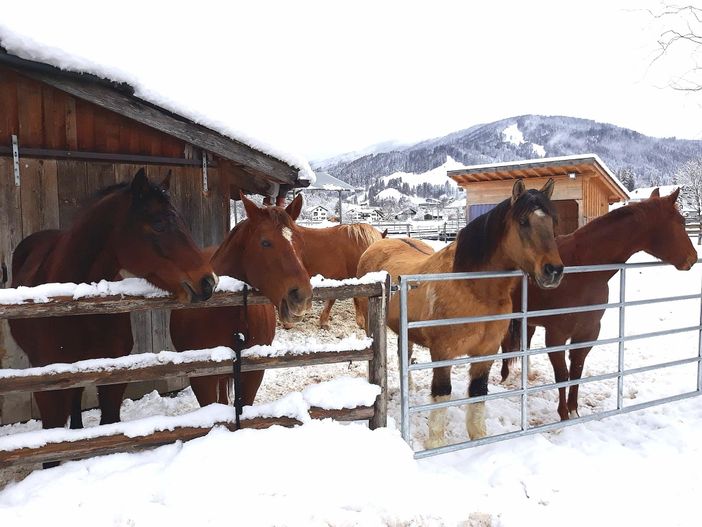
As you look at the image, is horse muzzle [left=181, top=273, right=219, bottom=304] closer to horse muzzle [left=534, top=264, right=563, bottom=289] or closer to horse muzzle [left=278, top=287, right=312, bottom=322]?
horse muzzle [left=278, top=287, right=312, bottom=322]

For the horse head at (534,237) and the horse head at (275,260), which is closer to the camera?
the horse head at (275,260)

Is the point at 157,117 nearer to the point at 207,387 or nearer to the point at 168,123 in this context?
the point at 168,123

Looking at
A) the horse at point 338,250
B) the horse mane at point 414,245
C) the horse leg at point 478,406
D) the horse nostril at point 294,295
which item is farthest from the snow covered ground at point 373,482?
the horse at point 338,250

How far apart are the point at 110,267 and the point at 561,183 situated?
14322 millimetres

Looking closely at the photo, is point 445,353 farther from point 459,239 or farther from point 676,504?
point 676,504

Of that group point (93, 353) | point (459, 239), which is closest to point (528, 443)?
point (459, 239)

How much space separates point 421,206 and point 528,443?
→ 4674 inches

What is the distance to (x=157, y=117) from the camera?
4191 mm

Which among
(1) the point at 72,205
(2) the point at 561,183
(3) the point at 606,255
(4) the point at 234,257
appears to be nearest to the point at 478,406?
(3) the point at 606,255

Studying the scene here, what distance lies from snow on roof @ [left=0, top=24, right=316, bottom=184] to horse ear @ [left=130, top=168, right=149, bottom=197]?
2.04 metres

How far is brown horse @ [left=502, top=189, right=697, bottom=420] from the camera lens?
3.87 meters

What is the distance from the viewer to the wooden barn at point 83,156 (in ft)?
12.9

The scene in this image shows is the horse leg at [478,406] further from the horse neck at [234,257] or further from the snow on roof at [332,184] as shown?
the snow on roof at [332,184]

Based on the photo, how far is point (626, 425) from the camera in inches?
145
